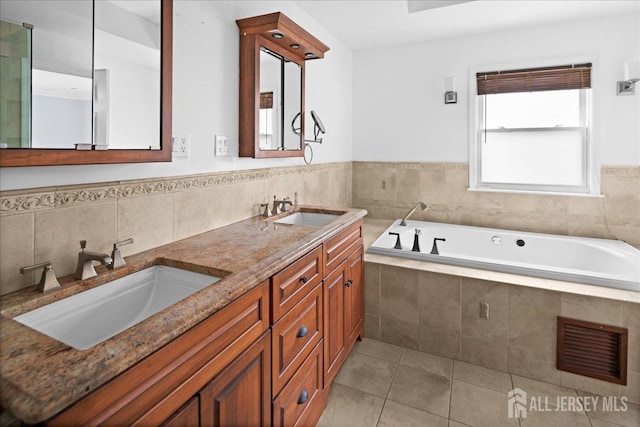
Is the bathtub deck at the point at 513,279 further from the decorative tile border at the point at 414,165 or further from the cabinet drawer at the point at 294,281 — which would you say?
the decorative tile border at the point at 414,165

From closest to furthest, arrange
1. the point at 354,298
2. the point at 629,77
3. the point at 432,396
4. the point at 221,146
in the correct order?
the point at 221,146 → the point at 432,396 → the point at 354,298 → the point at 629,77

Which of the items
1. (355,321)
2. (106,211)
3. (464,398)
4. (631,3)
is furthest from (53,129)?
(631,3)

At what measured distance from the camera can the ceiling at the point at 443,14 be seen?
9.02ft

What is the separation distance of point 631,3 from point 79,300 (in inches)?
157

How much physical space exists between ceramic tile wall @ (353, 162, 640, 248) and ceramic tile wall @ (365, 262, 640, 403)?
1.41m

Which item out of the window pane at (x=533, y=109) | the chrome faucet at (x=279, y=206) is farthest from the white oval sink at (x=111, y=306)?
the window pane at (x=533, y=109)

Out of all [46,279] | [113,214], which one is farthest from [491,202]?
[46,279]

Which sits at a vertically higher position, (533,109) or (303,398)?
(533,109)

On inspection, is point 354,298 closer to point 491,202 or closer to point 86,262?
point 86,262

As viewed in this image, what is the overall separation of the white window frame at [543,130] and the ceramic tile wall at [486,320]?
1508mm

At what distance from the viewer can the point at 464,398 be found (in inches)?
78.7

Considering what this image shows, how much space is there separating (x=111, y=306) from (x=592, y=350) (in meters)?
2.44

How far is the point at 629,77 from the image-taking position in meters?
2.93

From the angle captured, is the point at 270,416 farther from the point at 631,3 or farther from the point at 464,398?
the point at 631,3
